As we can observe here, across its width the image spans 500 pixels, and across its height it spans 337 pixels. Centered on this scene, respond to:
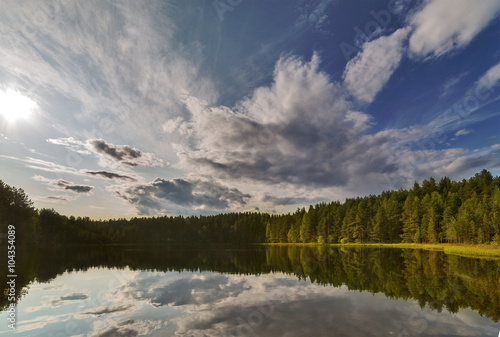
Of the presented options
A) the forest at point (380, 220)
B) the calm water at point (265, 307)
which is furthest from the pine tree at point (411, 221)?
the calm water at point (265, 307)

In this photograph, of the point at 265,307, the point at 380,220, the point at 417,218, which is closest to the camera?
the point at 265,307

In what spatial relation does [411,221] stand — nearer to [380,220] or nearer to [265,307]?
[380,220]

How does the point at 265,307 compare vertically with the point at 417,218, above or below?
below

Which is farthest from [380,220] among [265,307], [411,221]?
[265,307]

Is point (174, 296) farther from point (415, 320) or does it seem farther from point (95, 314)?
point (415, 320)

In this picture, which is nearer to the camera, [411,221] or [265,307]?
[265,307]

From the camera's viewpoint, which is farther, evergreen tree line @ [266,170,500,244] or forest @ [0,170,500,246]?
forest @ [0,170,500,246]

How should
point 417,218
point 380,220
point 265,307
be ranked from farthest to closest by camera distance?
1. point 380,220
2. point 417,218
3. point 265,307

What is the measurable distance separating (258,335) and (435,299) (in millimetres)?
16681

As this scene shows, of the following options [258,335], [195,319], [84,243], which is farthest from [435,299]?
[84,243]

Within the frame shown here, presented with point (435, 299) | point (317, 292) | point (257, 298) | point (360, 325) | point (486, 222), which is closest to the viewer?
point (360, 325)

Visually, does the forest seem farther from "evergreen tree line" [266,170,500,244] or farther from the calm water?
the calm water

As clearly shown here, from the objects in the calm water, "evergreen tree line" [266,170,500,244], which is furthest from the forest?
the calm water

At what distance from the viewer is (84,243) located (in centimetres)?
18338
